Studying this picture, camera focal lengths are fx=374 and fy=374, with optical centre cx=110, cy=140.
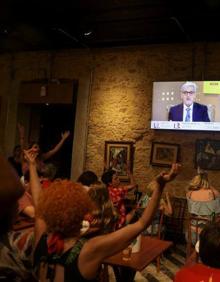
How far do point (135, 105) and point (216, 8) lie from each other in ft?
7.71

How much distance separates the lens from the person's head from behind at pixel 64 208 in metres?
1.73

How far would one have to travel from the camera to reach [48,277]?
5.77ft

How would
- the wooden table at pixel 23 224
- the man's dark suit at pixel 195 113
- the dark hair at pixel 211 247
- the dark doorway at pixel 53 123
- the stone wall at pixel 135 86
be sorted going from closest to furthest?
the dark hair at pixel 211 247
the wooden table at pixel 23 224
the man's dark suit at pixel 195 113
the stone wall at pixel 135 86
the dark doorway at pixel 53 123

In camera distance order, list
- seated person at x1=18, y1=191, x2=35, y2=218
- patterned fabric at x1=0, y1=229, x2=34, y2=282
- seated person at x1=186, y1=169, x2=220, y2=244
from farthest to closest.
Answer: seated person at x1=186, y1=169, x2=220, y2=244 → seated person at x1=18, y1=191, x2=35, y2=218 → patterned fabric at x1=0, y1=229, x2=34, y2=282

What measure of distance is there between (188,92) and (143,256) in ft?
13.3

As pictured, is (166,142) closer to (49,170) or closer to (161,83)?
(161,83)

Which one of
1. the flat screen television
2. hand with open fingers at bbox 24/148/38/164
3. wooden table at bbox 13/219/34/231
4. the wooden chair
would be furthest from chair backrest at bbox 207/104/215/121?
hand with open fingers at bbox 24/148/38/164

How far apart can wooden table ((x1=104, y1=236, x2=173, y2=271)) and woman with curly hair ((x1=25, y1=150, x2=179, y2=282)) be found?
2.41 ft

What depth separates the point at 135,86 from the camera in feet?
22.9

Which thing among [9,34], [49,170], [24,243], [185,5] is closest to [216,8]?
[185,5]

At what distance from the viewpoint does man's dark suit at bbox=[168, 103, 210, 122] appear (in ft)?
20.6

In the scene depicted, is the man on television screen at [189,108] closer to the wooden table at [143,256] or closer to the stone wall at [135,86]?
the stone wall at [135,86]

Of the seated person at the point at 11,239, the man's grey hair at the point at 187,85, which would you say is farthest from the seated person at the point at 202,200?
the seated person at the point at 11,239

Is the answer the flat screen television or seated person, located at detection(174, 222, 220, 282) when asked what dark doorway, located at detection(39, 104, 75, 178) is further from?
seated person, located at detection(174, 222, 220, 282)
